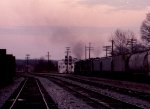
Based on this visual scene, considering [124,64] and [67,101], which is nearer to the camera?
[67,101]

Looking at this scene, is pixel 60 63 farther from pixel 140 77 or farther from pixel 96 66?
pixel 140 77

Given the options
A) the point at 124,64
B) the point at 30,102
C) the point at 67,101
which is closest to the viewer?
the point at 30,102

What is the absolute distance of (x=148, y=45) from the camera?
9719cm

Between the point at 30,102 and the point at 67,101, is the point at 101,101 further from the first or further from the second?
the point at 30,102

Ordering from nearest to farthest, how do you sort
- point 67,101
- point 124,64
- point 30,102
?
point 30,102 < point 67,101 < point 124,64

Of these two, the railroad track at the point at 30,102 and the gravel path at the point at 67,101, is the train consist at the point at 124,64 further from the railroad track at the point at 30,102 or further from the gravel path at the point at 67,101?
the railroad track at the point at 30,102

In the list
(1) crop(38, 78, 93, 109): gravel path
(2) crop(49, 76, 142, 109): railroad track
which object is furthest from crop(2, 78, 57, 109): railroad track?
(2) crop(49, 76, 142, 109): railroad track

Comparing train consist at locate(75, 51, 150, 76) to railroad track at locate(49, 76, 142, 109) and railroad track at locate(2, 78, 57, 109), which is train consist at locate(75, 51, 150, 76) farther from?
railroad track at locate(2, 78, 57, 109)

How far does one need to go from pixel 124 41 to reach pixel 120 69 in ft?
302

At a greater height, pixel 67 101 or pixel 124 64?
pixel 124 64

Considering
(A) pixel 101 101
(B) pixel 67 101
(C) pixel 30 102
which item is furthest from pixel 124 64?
(C) pixel 30 102

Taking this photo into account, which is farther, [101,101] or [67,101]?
[67,101]

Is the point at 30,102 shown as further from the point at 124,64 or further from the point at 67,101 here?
the point at 124,64

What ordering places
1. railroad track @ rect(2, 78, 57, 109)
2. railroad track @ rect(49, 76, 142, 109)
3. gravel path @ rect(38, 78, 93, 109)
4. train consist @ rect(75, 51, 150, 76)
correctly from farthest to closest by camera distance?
train consist @ rect(75, 51, 150, 76) → gravel path @ rect(38, 78, 93, 109) → railroad track @ rect(2, 78, 57, 109) → railroad track @ rect(49, 76, 142, 109)
